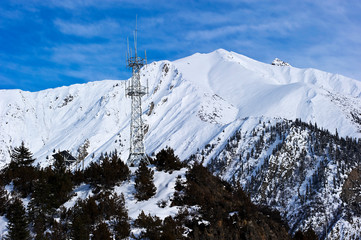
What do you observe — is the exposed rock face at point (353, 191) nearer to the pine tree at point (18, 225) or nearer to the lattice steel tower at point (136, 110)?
the lattice steel tower at point (136, 110)

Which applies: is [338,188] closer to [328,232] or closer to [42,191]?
[328,232]

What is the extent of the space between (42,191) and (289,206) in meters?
155

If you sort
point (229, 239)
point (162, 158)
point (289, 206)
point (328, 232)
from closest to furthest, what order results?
point (229, 239)
point (162, 158)
point (328, 232)
point (289, 206)

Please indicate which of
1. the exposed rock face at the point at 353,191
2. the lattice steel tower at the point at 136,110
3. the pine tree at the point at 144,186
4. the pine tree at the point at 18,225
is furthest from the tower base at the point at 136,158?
the exposed rock face at the point at 353,191

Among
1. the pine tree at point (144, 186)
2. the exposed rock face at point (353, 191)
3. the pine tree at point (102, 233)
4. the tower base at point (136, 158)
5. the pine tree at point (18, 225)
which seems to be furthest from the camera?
the exposed rock face at point (353, 191)

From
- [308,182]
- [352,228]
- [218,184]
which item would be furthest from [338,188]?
[218,184]

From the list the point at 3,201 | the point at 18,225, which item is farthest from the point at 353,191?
the point at 18,225

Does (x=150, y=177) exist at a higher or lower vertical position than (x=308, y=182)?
lower

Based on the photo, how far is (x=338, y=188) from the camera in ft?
546

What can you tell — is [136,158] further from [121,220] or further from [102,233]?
[102,233]

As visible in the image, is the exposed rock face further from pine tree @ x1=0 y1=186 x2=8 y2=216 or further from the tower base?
pine tree @ x1=0 y1=186 x2=8 y2=216

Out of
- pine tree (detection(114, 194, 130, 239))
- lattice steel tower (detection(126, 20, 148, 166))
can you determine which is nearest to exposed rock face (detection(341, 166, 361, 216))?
lattice steel tower (detection(126, 20, 148, 166))

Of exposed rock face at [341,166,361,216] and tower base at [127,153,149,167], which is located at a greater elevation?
exposed rock face at [341,166,361,216]

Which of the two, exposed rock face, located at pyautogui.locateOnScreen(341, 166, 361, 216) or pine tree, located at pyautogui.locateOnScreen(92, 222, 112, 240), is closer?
pine tree, located at pyautogui.locateOnScreen(92, 222, 112, 240)
